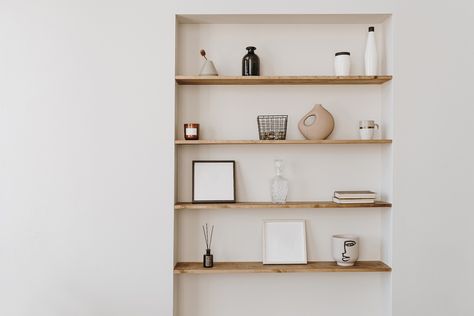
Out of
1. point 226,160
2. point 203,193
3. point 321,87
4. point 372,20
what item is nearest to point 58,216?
point 203,193

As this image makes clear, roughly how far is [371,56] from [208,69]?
0.96 meters

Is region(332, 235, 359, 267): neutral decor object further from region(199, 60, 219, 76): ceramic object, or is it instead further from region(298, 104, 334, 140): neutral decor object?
region(199, 60, 219, 76): ceramic object

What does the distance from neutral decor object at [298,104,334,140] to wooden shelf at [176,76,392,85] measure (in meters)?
0.17

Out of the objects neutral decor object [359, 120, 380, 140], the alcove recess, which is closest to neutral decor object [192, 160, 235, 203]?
the alcove recess

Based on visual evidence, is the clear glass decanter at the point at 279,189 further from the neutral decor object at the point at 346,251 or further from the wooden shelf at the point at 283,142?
Result: the neutral decor object at the point at 346,251

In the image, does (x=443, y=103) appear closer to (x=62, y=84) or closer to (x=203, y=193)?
(x=203, y=193)

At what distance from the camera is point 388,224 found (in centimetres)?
273

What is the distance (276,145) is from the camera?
9.36 ft

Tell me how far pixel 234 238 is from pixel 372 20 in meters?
1.57

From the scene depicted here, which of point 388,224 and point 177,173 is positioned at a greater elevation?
point 177,173

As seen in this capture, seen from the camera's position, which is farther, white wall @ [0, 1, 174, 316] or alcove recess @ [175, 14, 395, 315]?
alcove recess @ [175, 14, 395, 315]

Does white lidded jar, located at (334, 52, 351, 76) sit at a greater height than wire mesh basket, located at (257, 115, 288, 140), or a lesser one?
greater

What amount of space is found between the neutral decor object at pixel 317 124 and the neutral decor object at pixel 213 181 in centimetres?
Answer: 49

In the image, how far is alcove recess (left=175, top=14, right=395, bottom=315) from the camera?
2.85 m
